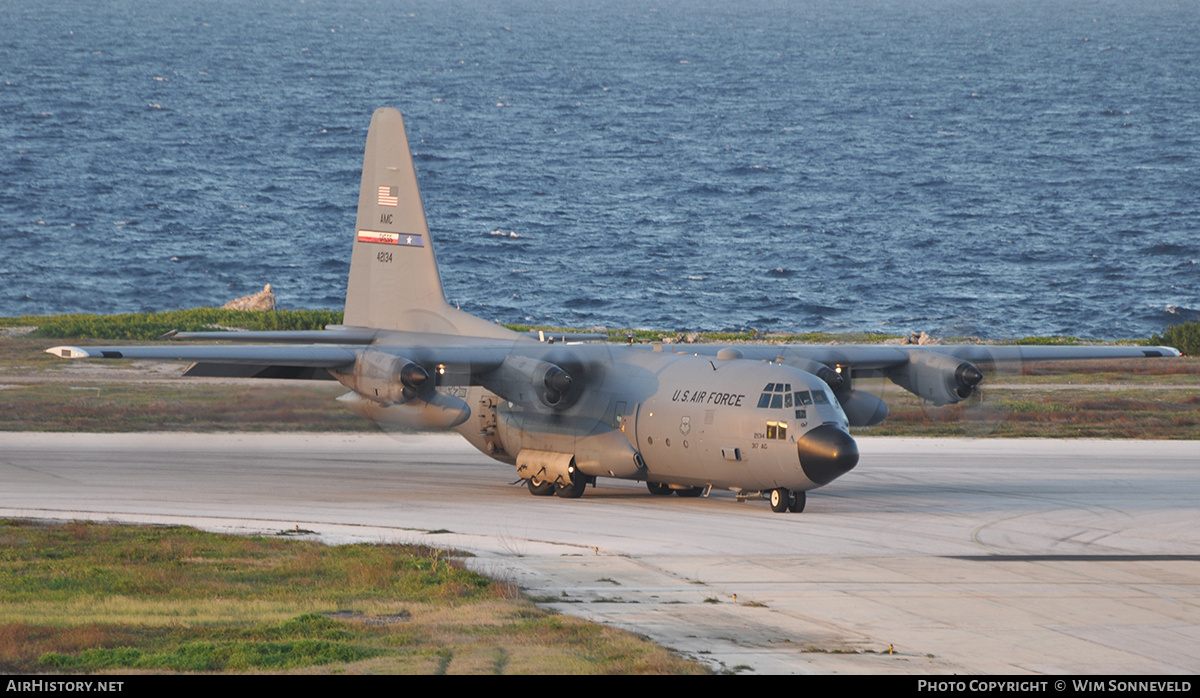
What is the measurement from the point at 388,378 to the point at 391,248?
8905mm

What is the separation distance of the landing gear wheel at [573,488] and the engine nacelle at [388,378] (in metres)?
4.42

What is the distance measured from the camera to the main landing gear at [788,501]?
27328mm

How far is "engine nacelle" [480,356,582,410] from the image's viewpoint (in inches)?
1134

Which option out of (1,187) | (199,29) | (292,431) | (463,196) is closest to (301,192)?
(463,196)

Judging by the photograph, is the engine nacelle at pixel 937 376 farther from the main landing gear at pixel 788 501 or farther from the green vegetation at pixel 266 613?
the green vegetation at pixel 266 613

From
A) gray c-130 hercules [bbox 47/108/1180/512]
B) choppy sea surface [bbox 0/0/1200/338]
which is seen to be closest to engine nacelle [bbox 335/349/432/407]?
gray c-130 hercules [bbox 47/108/1180/512]

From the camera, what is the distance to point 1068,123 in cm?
14188

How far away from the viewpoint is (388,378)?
2697 cm

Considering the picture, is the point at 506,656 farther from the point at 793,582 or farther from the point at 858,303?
the point at 858,303

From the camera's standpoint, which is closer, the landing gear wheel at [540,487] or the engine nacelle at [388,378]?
the engine nacelle at [388,378]

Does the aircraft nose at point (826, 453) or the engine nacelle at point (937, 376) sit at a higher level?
the engine nacelle at point (937, 376)
